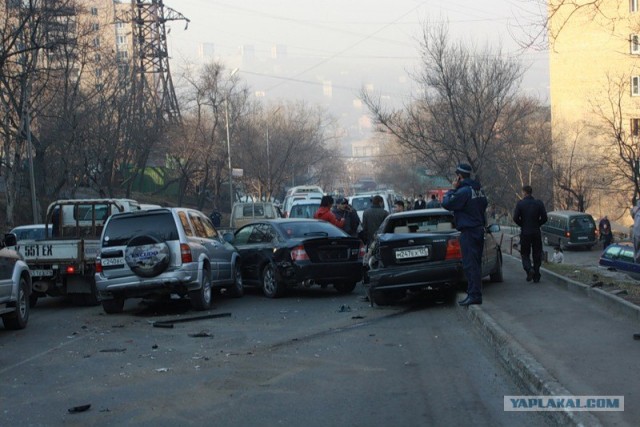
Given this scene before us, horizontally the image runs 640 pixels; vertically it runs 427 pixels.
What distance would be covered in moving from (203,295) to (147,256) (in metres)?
1.20

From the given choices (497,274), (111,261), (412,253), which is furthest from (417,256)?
(111,261)

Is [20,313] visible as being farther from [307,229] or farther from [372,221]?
[372,221]

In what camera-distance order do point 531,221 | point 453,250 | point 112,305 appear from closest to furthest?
point 453,250
point 112,305
point 531,221

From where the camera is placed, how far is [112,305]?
1402 centimetres

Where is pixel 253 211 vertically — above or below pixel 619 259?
above

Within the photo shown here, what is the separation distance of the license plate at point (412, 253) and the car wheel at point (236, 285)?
4.43 metres

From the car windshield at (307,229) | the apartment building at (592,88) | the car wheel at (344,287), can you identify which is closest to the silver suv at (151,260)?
the car windshield at (307,229)

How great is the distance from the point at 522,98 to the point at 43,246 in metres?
30.1

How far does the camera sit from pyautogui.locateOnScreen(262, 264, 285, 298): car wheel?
15.3m

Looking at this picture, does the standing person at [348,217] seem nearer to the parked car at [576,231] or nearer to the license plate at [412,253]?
the license plate at [412,253]

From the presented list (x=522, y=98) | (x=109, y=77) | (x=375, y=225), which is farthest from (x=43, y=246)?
(x=522, y=98)

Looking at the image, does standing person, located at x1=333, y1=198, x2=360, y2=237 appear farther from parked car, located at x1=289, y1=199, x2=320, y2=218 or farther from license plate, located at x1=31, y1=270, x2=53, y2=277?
parked car, located at x1=289, y1=199, x2=320, y2=218

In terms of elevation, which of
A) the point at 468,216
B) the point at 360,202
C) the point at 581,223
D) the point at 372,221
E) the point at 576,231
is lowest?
the point at 576,231

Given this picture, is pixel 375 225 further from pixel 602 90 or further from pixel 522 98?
pixel 602 90
